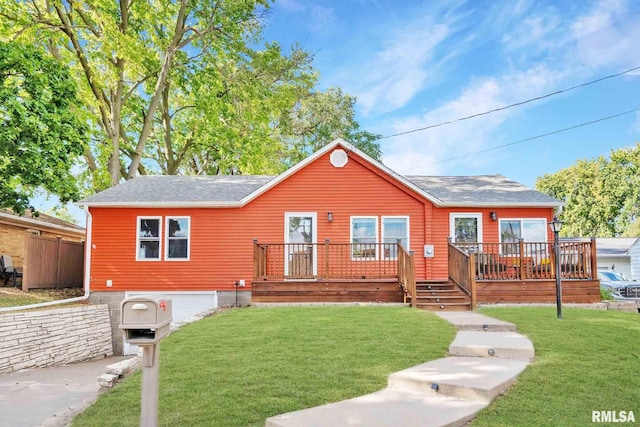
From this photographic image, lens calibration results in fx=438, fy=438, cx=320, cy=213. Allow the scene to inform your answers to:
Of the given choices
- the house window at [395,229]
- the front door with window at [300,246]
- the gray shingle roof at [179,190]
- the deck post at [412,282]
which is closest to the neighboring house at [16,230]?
the gray shingle roof at [179,190]

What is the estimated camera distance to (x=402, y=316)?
28.2 ft

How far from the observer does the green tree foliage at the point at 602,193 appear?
3806 cm

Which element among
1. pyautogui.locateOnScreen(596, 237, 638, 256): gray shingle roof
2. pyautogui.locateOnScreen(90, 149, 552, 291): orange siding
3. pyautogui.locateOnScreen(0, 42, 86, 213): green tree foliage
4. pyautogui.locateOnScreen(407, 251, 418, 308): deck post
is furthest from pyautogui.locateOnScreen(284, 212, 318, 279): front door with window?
pyautogui.locateOnScreen(596, 237, 638, 256): gray shingle roof

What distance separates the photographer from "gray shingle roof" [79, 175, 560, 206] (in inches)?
514

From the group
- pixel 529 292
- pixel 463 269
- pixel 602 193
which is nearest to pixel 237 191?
pixel 463 269

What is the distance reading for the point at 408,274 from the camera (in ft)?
35.0

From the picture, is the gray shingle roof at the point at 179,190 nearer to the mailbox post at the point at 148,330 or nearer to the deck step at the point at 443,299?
the deck step at the point at 443,299

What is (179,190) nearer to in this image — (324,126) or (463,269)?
(463,269)

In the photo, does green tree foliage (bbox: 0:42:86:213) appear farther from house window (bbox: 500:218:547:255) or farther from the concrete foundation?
house window (bbox: 500:218:547:255)

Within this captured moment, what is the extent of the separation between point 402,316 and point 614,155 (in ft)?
129

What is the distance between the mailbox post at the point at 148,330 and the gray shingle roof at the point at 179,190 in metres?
10.2

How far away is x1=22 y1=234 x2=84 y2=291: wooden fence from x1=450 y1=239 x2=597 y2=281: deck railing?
12.2 metres

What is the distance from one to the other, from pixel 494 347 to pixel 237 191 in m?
10.3

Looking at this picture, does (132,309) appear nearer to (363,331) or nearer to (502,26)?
(363,331)
